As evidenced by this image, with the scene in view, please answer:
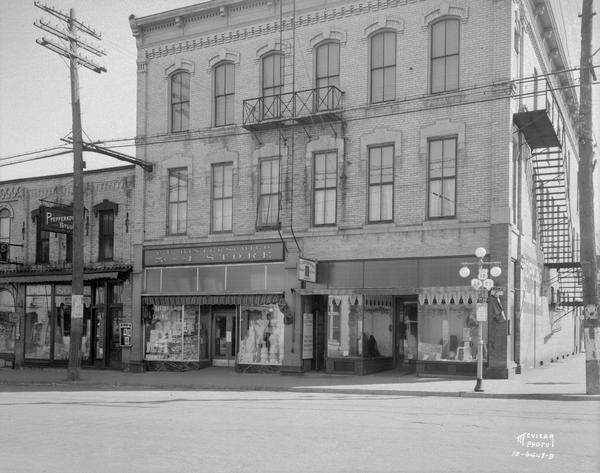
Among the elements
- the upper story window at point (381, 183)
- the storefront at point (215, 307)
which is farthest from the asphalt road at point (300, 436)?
the storefront at point (215, 307)

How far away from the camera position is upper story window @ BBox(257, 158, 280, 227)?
25377 millimetres

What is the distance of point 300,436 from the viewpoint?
1094 centimetres

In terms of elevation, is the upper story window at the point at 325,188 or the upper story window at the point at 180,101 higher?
the upper story window at the point at 180,101

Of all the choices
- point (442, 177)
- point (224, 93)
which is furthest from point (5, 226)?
point (442, 177)

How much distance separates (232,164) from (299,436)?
16572mm

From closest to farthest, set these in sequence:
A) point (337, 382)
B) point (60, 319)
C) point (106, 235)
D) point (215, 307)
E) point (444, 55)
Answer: point (337, 382), point (444, 55), point (215, 307), point (106, 235), point (60, 319)

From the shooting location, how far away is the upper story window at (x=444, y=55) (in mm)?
22703

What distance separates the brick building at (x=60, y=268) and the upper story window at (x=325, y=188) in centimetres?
815

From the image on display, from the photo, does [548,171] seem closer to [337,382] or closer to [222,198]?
[222,198]

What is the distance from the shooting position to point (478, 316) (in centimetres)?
1877

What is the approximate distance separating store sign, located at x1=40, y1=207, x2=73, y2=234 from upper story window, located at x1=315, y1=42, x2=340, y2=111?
34.8 ft

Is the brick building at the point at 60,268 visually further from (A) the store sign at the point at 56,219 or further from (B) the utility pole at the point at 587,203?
(B) the utility pole at the point at 587,203

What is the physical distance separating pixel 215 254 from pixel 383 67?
870 cm

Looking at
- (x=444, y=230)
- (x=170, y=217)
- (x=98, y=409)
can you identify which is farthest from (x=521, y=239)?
(x=98, y=409)
